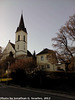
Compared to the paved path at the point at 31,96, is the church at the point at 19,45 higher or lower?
higher

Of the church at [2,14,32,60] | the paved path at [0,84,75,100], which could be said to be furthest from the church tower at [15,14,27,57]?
the paved path at [0,84,75,100]

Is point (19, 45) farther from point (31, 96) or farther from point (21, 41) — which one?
point (31, 96)

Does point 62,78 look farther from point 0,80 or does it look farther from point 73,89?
point 0,80

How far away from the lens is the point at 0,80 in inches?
1093

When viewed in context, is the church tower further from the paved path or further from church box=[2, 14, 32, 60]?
the paved path

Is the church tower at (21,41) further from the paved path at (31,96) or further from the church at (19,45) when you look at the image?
the paved path at (31,96)

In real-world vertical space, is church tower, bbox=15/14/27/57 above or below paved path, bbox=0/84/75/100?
above

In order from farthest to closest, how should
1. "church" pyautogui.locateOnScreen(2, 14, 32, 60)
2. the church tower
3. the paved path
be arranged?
the church tower → "church" pyautogui.locateOnScreen(2, 14, 32, 60) → the paved path

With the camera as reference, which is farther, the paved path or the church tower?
the church tower

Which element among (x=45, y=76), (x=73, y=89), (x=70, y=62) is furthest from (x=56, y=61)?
(x=73, y=89)

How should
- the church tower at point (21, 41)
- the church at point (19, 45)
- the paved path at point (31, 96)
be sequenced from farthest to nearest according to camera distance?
the church tower at point (21, 41) < the church at point (19, 45) < the paved path at point (31, 96)

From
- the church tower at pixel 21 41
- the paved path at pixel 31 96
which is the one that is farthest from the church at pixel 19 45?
the paved path at pixel 31 96

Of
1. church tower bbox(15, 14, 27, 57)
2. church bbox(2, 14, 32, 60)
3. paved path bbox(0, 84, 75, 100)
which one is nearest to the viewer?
paved path bbox(0, 84, 75, 100)

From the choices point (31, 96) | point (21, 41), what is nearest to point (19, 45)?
point (21, 41)
